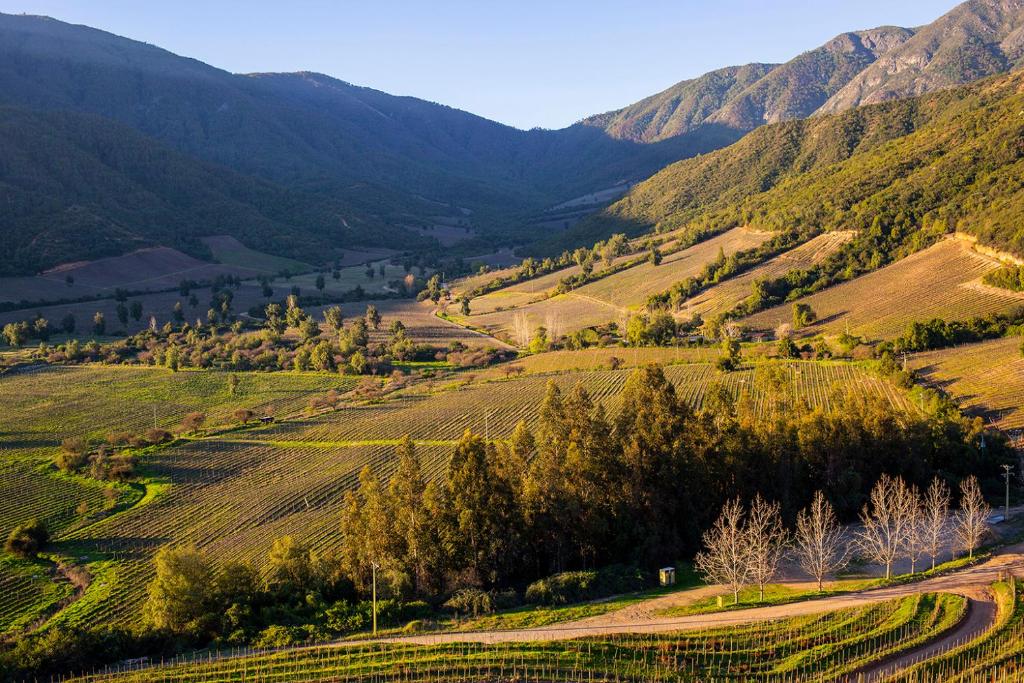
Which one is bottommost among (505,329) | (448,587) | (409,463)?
(448,587)

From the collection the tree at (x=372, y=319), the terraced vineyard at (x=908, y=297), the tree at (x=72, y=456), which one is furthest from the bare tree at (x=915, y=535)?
the tree at (x=372, y=319)

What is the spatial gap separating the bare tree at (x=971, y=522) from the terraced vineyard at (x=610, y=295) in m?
70.9

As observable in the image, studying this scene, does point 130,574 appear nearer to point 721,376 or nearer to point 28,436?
point 28,436

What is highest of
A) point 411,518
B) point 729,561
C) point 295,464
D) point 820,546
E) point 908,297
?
point 908,297

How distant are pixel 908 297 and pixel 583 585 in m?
73.3

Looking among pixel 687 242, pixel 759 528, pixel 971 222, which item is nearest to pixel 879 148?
pixel 687 242

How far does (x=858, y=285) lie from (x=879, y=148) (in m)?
68.6

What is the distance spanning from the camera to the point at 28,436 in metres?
71.1

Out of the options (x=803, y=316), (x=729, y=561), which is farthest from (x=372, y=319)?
(x=729, y=561)

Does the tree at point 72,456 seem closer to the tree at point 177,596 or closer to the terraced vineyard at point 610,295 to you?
the tree at point 177,596

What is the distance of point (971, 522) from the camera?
3675cm

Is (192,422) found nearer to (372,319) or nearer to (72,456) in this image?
(72,456)

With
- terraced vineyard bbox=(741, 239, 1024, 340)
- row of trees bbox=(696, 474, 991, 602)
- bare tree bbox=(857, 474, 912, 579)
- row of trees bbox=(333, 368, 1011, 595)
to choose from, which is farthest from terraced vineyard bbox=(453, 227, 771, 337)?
row of trees bbox=(696, 474, 991, 602)

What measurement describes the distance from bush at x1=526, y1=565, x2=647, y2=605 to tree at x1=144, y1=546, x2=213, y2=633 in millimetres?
14221
